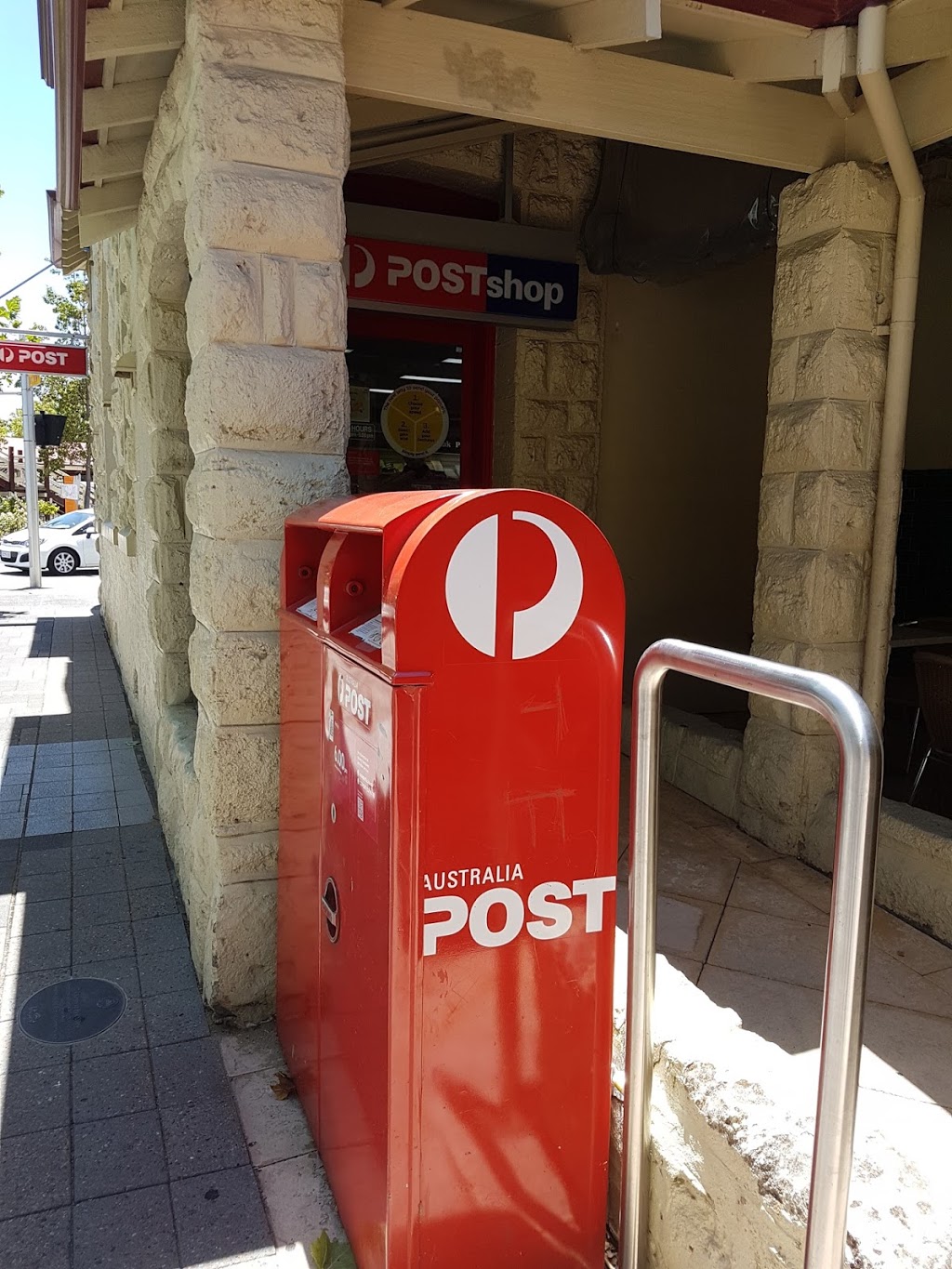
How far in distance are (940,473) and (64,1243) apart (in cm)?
633

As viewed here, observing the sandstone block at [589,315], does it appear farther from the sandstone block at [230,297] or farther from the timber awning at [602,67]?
the sandstone block at [230,297]

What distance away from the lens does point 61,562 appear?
69.0 feet

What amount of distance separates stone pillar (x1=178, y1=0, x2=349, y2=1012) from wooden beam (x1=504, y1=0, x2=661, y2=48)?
2.83 ft

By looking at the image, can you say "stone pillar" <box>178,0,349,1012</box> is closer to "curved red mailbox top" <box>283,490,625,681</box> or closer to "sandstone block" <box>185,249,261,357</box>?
"sandstone block" <box>185,249,261,357</box>

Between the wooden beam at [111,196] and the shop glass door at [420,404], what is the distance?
1.45m

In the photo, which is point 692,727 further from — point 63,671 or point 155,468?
point 63,671

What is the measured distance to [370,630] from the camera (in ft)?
7.31

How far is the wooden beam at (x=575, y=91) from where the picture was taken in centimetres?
314

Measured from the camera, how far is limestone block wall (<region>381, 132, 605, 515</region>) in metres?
5.76

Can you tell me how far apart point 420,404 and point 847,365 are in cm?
299

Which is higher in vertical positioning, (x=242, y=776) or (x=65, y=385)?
(x=65, y=385)

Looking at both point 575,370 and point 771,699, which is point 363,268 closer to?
point 575,370

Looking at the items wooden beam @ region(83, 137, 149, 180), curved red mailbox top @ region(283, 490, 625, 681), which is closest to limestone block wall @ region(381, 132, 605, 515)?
wooden beam @ region(83, 137, 149, 180)

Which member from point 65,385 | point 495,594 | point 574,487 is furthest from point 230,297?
point 65,385
